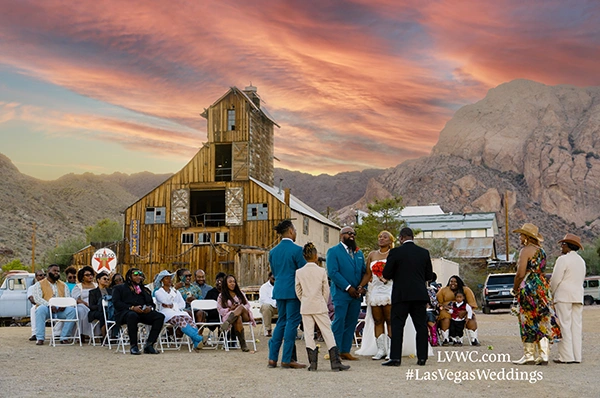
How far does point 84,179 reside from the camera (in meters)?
138

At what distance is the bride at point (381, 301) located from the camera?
11195 mm

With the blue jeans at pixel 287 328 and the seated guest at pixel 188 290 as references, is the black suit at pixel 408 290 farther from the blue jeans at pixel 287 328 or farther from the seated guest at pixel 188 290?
the seated guest at pixel 188 290

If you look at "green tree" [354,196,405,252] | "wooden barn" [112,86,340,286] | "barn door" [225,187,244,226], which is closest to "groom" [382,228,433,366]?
"wooden barn" [112,86,340,286]

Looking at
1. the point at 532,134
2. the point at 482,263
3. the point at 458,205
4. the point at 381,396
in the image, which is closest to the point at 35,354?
the point at 381,396

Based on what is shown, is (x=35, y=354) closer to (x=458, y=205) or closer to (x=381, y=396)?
(x=381, y=396)

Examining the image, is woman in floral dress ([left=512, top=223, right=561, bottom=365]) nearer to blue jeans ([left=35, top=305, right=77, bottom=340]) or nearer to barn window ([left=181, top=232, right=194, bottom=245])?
blue jeans ([left=35, top=305, right=77, bottom=340])

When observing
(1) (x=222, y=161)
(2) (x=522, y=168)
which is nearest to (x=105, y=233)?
(1) (x=222, y=161)

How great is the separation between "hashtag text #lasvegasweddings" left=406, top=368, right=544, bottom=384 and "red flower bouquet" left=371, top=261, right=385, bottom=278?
1.68 meters

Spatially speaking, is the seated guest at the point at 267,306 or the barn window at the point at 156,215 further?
the barn window at the point at 156,215

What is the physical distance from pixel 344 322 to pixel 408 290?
134cm

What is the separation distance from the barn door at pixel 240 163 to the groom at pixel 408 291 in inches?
1204

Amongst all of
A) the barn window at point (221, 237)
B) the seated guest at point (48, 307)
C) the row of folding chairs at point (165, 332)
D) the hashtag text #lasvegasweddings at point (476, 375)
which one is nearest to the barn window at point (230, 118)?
the barn window at point (221, 237)

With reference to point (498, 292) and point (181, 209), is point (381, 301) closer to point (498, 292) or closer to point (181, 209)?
point (498, 292)

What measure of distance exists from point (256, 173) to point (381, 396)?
35225 mm
